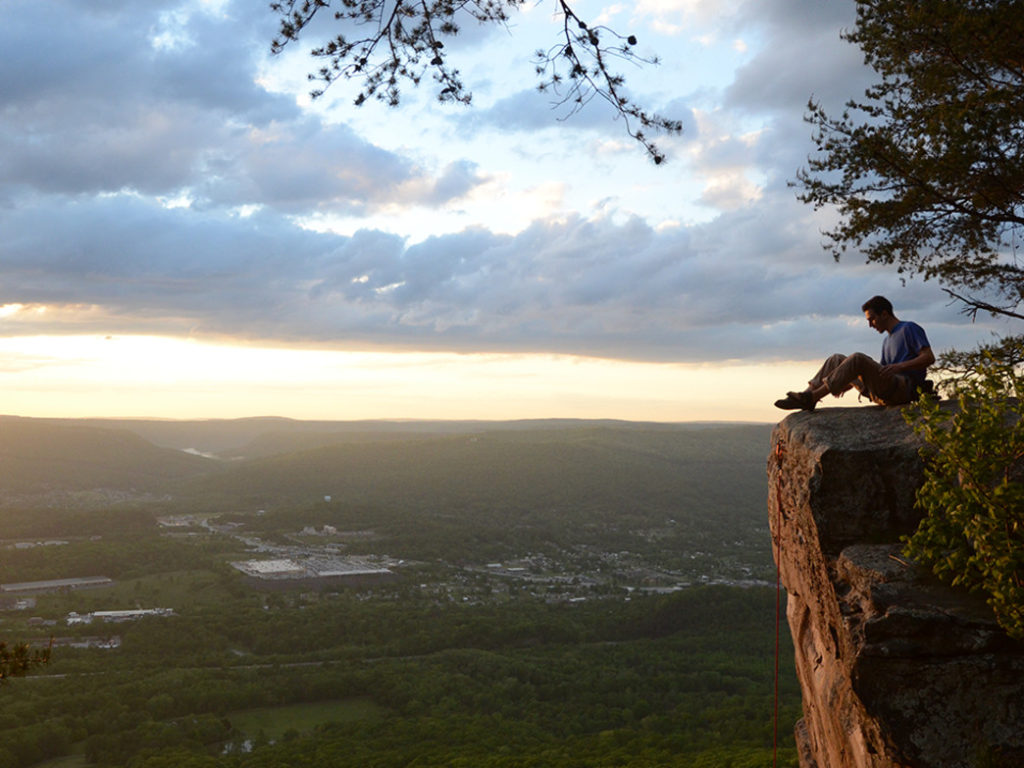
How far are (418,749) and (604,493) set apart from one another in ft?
347

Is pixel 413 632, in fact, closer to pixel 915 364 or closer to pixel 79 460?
pixel 915 364

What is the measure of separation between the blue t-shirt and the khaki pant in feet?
0.49

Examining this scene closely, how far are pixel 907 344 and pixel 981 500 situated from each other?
3.18m

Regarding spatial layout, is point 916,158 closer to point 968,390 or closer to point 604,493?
point 968,390

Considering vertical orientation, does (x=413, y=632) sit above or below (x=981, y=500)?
below

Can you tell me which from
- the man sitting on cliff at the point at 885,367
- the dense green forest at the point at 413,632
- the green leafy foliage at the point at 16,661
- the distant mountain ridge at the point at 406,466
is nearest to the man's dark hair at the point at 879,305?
the man sitting on cliff at the point at 885,367

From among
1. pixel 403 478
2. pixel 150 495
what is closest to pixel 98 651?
pixel 403 478

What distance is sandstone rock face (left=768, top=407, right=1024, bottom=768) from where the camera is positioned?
6.03m

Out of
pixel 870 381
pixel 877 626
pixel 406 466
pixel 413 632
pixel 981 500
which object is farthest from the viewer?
pixel 406 466

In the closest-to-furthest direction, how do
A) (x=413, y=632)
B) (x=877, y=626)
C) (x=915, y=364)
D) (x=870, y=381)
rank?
(x=877, y=626), (x=915, y=364), (x=870, y=381), (x=413, y=632)

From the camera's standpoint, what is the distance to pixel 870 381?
28.6 ft

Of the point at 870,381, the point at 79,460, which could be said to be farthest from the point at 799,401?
the point at 79,460

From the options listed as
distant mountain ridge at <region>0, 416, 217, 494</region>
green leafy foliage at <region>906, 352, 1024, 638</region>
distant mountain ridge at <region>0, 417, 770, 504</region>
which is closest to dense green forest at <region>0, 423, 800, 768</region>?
distant mountain ridge at <region>0, 417, 770, 504</region>

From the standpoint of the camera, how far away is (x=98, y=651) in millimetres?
53125
